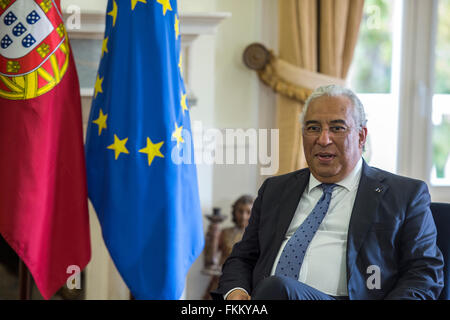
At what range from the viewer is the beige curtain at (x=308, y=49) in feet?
9.80

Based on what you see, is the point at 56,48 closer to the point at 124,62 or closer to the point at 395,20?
the point at 124,62

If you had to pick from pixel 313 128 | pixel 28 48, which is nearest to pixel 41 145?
pixel 28 48

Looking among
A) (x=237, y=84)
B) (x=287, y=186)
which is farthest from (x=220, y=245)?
(x=287, y=186)

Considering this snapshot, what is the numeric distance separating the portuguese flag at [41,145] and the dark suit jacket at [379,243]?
0.70 metres

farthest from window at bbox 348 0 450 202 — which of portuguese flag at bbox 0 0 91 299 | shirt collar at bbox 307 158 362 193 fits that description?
portuguese flag at bbox 0 0 91 299

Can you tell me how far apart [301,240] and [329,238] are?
88 mm

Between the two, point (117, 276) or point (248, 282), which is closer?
point (248, 282)

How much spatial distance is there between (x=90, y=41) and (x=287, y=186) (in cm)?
128

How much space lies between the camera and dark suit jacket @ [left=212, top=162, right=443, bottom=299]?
1553 millimetres

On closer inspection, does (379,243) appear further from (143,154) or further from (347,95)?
(143,154)

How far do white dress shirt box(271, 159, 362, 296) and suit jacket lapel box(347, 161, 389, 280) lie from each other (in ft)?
0.18

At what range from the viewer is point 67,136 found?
83.9 inches

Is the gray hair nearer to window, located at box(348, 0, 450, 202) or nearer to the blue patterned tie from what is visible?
the blue patterned tie
